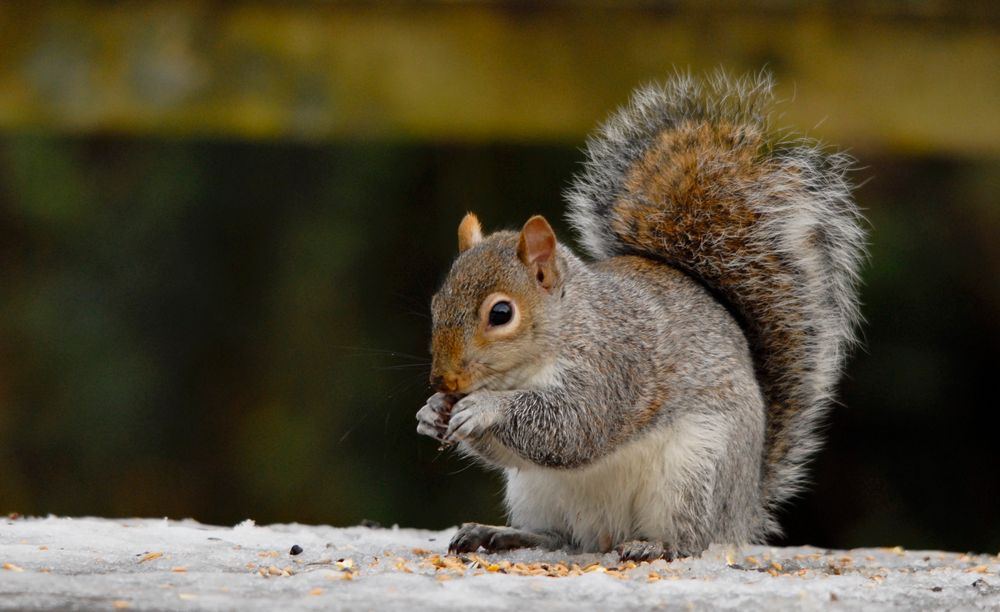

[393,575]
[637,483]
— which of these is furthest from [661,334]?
[393,575]

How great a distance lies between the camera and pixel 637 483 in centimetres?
207

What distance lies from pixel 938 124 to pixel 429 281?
1060 mm

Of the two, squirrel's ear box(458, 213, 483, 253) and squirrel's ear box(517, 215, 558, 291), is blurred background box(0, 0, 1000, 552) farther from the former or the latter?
squirrel's ear box(517, 215, 558, 291)

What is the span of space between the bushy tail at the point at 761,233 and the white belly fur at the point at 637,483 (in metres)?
0.30

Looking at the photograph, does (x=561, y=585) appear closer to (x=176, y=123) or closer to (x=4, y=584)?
(x=4, y=584)

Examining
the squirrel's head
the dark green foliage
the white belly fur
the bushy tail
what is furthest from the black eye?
the dark green foliage

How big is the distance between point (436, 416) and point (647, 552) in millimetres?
361

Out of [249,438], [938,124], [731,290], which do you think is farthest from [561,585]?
[938,124]

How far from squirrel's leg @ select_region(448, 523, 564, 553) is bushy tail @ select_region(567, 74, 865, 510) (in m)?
0.44

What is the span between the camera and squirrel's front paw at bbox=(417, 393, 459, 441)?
1935mm

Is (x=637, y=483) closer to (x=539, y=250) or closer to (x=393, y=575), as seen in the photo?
(x=539, y=250)

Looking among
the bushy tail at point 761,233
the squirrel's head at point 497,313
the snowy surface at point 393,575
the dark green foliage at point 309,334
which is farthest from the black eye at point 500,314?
the dark green foliage at point 309,334

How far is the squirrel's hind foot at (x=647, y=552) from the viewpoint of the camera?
202 cm

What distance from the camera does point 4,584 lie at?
1.53 m
